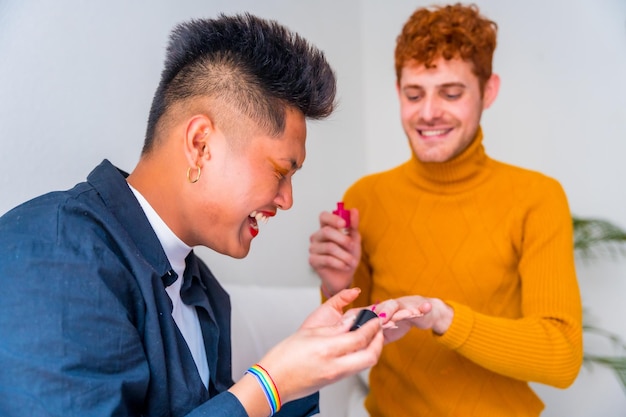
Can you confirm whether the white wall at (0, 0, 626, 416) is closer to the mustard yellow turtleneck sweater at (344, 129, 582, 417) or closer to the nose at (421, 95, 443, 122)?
the mustard yellow turtleneck sweater at (344, 129, 582, 417)

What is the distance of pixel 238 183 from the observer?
3.18 ft

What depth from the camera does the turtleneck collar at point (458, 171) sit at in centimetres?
147

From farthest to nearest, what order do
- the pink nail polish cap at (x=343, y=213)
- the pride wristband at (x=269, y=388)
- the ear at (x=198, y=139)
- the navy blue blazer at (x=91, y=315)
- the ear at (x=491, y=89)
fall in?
the ear at (x=491, y=89) < the pink nail polish cap at (x=343, y=213) < the ear at (x=198, y=139) < the pride wristband at (x=269, y=388) < the navy blue blazer at (x=91, y=315)

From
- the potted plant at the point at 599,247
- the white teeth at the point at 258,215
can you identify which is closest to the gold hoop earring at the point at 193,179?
the white teeth at the point at 258,215

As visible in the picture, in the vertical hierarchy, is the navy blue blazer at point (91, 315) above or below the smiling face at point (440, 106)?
below

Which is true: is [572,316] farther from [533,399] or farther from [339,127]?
[339,127]

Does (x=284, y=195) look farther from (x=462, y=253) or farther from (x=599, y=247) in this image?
(x=599, y=247)

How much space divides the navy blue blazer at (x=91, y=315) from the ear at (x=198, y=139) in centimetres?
11

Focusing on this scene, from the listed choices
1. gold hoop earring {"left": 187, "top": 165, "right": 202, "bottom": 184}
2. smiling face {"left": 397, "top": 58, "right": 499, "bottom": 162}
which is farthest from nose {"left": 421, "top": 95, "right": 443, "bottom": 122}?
gold hoop earring {"left": 187, "top": 165, "right": 202, "bottom": 184}

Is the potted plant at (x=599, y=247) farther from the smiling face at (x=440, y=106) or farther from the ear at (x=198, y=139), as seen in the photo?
the ear at (x=198, y=139)

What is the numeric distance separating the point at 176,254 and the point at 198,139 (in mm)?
214

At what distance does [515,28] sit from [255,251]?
4.18ft

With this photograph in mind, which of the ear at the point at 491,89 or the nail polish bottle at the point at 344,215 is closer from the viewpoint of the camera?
the nail polish bottle at the point at 344,215

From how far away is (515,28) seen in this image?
2.27 metres
